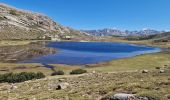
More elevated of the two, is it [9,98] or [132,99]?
[132,99]

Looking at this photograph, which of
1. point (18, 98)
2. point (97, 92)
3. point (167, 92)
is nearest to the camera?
point (167, 92)

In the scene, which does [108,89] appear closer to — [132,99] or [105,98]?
[105,98]

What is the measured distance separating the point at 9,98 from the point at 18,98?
1117 mm

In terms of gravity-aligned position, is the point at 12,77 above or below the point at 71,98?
below

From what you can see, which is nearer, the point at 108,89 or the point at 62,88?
the point at 108,89

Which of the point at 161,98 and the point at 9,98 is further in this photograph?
the point at 9,98

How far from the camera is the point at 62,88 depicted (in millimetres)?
30453

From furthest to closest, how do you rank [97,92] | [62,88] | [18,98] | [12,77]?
[12,77] < [62,88] < [18,98] < [97,92]

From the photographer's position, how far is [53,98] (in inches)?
969

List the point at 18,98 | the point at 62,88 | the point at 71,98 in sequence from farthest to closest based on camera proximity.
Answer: the point at 62,88, the point at 18,98, the point at 71,98

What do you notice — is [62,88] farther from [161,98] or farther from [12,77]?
[12,77]

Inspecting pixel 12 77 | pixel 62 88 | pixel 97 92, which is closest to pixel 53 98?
pixel 97 92

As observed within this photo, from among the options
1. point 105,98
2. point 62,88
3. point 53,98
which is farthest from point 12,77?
point 105,98

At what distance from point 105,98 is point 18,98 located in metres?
8.78
